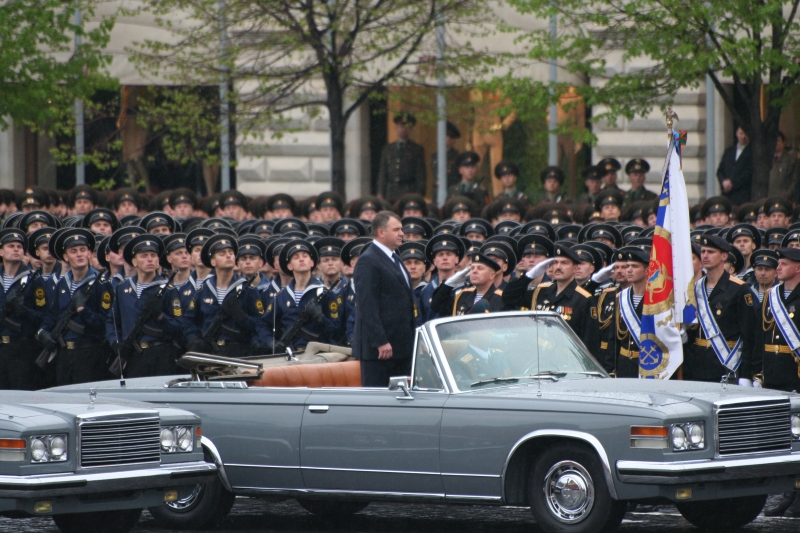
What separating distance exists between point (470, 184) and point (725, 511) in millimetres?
13146

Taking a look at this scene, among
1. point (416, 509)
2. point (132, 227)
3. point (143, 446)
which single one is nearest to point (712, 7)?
point (132, 227)

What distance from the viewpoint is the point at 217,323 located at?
45.0 ft

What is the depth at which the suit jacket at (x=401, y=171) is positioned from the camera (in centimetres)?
2439

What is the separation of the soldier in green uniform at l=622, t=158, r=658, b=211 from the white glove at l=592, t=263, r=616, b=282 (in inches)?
256

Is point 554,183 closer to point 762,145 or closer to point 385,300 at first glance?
point 762,145

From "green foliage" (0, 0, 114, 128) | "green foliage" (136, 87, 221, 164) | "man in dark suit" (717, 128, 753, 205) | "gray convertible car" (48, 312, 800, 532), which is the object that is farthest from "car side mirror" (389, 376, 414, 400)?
"green foliage" (0, 0, 114, 128)

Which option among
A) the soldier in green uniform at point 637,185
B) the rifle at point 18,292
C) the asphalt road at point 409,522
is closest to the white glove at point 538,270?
the asphalt road at point 409,522

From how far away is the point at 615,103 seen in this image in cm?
1991

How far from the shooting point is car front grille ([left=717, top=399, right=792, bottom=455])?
28.2 ft

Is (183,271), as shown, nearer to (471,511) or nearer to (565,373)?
(471,511)

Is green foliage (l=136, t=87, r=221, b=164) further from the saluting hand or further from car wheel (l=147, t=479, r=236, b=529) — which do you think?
car wheel (l=147, t=479, r=236, b=529)

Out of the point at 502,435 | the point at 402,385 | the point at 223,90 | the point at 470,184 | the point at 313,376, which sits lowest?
the point at 502,435

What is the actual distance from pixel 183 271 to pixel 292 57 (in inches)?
392

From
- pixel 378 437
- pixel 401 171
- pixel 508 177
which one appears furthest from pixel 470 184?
pixel 378 437
